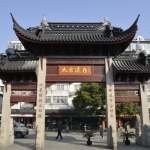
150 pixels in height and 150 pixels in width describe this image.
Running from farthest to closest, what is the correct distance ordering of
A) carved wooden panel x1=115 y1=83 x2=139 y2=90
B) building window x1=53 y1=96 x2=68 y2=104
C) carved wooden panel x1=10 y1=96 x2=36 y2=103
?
1. building window x1=53 y1=96 x2=68 y2=104
2. carved wooden panel x1=115 y1=83 x2=139 y2=90
3. carved wooden panel x1=10 y1=96 x2=36 y2=103

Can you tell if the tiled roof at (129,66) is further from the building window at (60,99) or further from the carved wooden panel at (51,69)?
the building window at (60,99)

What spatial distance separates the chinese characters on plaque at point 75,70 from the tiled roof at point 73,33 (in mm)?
1952

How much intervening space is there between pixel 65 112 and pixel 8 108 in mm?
23680

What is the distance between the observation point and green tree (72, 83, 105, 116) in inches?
1206

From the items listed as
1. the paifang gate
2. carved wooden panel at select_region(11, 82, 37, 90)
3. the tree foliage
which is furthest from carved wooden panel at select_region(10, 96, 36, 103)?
the tree foliage

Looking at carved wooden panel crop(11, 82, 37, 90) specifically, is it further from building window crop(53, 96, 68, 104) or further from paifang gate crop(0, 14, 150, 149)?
building window crop(53, 96, 68, 104)

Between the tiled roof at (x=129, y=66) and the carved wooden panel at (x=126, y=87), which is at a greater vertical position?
the tiled roof at (x=129, y=66)

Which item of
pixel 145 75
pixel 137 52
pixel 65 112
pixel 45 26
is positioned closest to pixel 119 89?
pixel 145 75

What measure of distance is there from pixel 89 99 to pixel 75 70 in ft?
56.5

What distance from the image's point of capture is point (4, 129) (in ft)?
42.9

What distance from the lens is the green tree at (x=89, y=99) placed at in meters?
30.6

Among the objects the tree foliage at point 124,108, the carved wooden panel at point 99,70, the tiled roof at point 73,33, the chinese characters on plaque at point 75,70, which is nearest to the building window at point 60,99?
the tree foliage at point 124,108

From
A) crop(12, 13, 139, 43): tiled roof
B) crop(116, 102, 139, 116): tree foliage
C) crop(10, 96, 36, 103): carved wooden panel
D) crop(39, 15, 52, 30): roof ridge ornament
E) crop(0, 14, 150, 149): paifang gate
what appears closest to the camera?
crop(12, 13, 139, 43): tiled roof

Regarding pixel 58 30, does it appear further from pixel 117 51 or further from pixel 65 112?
pixel 65 112
